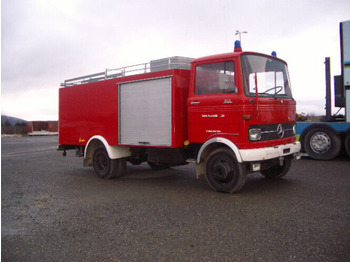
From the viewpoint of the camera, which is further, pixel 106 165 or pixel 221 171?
pixel 106 165

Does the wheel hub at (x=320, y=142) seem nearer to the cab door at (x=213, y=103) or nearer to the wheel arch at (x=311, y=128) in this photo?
the wheel arch at (x=311, y=128)

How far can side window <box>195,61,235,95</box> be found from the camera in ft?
20.5

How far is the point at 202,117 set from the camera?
6652mm

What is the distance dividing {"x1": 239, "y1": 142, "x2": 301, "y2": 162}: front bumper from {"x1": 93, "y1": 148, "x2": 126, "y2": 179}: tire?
12.5 feet

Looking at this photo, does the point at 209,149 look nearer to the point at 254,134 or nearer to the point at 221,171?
the point at 221,171

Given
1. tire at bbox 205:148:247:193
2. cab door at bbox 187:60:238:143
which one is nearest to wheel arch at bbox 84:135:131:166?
cab door at bbox 187:60:238:143

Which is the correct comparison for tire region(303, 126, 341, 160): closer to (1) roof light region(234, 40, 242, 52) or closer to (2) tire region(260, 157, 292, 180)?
(2) tire region(260, 157, 292, 180)

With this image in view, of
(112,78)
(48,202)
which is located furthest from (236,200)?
(112,78)

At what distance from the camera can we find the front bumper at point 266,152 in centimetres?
599

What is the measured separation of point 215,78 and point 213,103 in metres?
0.51

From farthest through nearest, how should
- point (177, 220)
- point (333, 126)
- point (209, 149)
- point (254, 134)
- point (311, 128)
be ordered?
point (311, 128) → point (333, 126) → point (209, 149) → point (254, 134) → point (177, 220)

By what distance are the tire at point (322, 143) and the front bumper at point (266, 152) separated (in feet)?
13.6

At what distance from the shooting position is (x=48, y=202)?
634 cm

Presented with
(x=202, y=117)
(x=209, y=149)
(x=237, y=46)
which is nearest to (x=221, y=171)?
(x=209, y=149)
